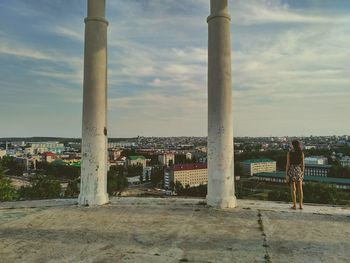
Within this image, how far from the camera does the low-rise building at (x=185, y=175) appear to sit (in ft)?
392

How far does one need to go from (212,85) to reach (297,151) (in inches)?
119

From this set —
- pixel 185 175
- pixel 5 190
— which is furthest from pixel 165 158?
pixel 5 190

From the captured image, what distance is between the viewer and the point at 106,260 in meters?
5.61

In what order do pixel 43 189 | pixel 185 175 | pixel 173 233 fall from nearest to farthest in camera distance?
pixel 173 233
pixel 43 189
pixel 185 175

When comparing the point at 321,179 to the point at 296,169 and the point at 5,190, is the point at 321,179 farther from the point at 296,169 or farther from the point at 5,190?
the point at 296,169

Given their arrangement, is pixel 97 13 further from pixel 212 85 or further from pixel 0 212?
pixel 0 212

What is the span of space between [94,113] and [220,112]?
372 centimetres

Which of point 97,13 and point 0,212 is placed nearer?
point 0,212

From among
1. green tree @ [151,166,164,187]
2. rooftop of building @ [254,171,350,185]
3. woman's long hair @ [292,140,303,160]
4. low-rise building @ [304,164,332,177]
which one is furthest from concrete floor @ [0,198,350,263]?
low-rise building @ [304,164,332,177]

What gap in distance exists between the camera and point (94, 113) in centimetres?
1053

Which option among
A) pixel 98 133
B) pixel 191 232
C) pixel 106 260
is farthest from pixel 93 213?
pixel 106 260

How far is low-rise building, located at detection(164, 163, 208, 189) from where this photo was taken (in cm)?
11957

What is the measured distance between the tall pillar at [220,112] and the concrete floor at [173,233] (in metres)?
0.61

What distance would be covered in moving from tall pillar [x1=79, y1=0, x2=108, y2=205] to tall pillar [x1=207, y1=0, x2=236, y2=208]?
3.23 m
